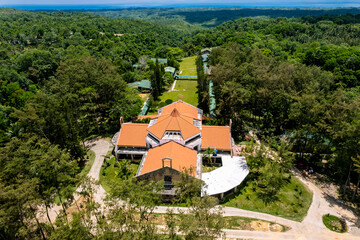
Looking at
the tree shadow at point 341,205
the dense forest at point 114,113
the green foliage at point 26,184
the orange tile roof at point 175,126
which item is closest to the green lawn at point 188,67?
the dense forest at point 114,113

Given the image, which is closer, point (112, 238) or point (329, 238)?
point (112, 238)

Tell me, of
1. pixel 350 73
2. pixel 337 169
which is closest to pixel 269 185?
pixel 337 169

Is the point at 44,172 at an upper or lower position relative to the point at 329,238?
upper

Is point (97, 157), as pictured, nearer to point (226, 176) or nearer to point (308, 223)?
point (226, 176)

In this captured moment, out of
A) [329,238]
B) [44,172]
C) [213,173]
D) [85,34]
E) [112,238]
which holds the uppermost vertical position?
[85,34]

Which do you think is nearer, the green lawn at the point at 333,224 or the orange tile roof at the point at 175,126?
the green lawn at the point at 333,224

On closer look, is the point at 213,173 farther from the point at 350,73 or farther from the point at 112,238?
the point at 350,73

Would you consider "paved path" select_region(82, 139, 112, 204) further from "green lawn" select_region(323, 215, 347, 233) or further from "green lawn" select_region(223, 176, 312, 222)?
"green lawn" select_region(323, 215, 347, 233)

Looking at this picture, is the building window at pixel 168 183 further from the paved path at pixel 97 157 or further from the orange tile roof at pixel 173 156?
the paved path at pixel 97 157
